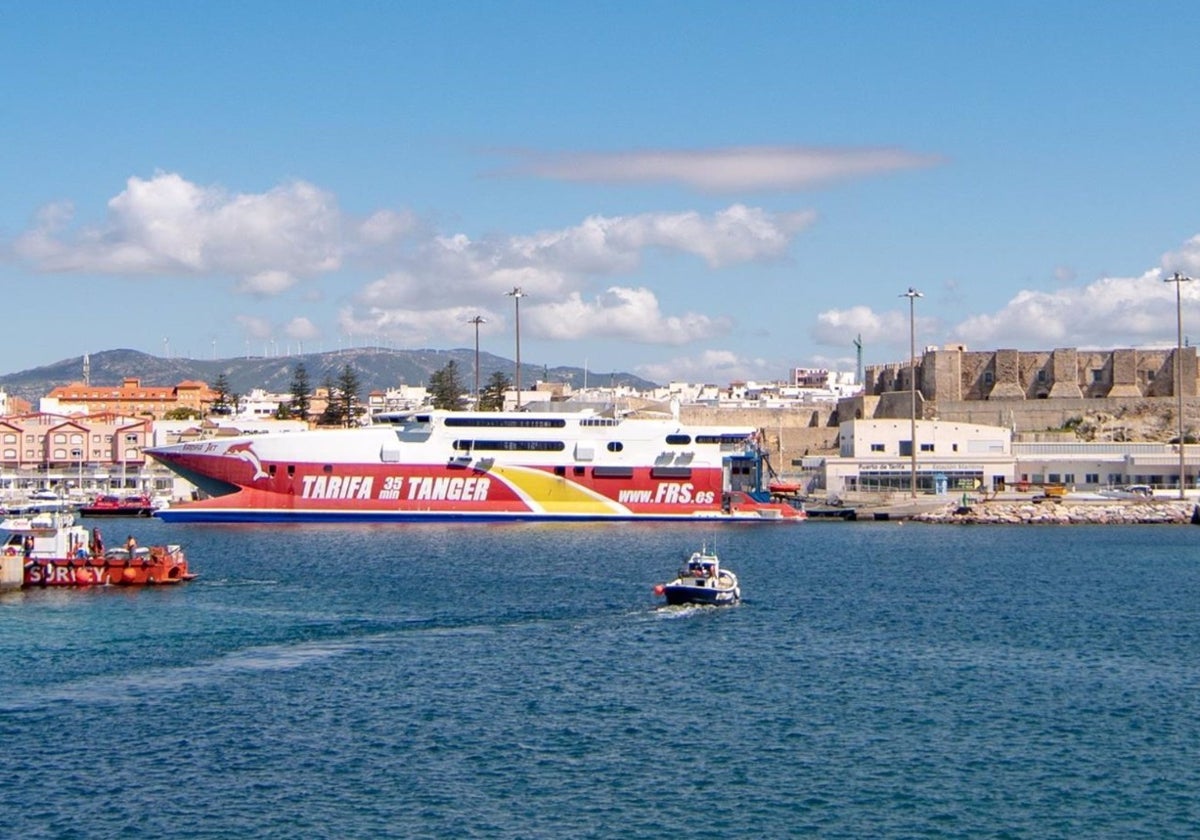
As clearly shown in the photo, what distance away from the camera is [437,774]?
19.2m

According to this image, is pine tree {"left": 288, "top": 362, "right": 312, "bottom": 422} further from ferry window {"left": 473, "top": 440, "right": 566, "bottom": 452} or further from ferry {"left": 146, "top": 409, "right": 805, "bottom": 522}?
ferry window {"left": 473, "top": 440, "right": 566, "bottom": 452}

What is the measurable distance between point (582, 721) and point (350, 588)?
16.2 meters

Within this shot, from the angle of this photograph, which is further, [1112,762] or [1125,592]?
[1125,592]

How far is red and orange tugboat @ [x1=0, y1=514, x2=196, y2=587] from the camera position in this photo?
36.7 metres

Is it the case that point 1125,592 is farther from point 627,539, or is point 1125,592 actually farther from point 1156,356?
point 1156,356

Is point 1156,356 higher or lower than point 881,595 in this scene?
higher

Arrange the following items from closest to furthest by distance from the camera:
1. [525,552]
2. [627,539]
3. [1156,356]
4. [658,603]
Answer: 1. [658,603]
2. [525,552]
3. [627,539]
4. [1156,356]

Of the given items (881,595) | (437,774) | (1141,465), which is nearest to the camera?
(437,774)

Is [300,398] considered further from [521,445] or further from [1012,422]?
[521,445]

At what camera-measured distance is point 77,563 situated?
36719 mm

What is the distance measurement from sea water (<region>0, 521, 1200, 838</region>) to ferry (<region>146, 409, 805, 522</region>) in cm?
1921

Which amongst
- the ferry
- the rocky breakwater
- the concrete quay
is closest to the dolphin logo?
the ferry

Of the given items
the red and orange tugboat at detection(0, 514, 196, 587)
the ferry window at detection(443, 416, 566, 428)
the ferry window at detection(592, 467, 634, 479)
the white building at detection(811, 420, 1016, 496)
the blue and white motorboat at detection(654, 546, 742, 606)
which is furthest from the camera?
the white building at detection(811, 420, 1016, 496)

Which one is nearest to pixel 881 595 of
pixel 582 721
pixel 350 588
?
pixel 350 588
